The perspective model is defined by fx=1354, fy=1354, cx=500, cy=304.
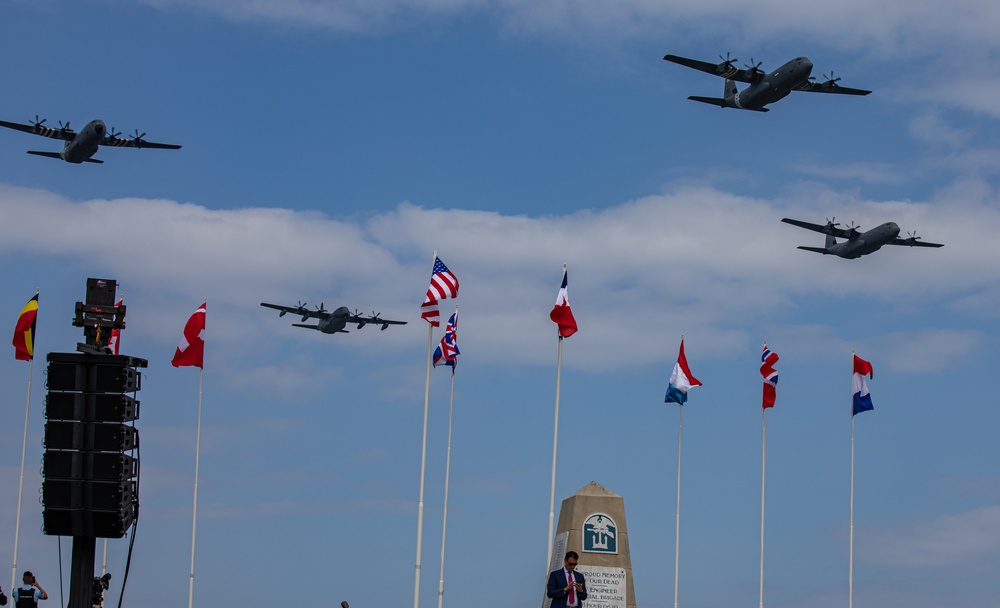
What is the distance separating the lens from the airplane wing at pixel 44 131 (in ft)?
220

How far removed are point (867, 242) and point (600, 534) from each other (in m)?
44.8

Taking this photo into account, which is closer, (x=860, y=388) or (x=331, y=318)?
(x=860, y=388)

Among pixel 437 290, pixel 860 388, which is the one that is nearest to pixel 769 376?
pixel 860 388

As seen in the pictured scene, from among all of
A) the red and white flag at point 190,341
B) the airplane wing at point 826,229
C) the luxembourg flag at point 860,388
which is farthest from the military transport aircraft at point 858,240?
the red and white flag at point 190,341

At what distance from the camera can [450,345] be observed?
3794cm

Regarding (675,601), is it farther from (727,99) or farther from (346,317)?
(346,317)

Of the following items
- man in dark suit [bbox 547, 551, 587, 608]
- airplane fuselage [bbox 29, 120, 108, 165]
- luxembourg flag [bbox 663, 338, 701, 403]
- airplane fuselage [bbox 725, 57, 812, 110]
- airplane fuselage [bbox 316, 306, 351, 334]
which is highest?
airplane fuselage [bbox 725, 57, 812, 110]

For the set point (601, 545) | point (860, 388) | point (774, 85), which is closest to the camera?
point (601, 545)

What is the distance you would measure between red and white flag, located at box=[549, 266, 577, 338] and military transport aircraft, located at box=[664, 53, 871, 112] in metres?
28.2

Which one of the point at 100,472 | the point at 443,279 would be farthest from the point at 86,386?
the point at 443,279

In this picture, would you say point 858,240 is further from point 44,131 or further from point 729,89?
point 44,131

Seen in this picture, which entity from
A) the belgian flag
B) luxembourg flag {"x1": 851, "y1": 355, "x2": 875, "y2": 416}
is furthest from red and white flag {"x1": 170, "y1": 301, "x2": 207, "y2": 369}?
luxembourg flag {"x1": 851, "y1": 355, "x2": 875, "y2": 416}

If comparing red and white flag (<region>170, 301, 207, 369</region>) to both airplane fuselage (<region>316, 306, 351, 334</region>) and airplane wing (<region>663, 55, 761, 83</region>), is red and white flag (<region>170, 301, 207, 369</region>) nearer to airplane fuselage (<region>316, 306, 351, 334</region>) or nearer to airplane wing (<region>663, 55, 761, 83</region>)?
airplane wing (<region>663, 55, 761, 83</region>)

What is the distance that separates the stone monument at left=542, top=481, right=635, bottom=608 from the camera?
28344 millimetres
